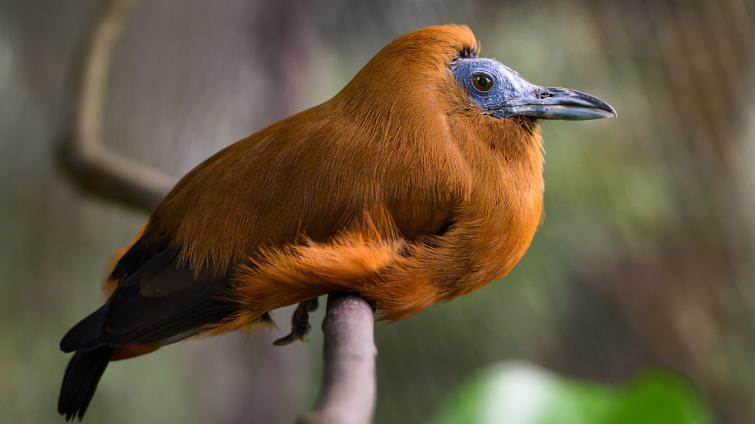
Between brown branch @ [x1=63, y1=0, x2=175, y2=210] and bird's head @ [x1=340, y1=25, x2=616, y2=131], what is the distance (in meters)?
0.87

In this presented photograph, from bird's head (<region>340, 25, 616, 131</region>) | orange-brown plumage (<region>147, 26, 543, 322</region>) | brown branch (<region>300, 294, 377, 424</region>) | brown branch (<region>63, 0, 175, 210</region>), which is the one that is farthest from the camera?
brown branch (<region>63, 0, 175, 210</region>)

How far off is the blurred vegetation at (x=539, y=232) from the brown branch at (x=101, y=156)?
500mm

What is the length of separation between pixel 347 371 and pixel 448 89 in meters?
0.82

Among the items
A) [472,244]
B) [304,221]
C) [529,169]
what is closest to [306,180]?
[304,221]

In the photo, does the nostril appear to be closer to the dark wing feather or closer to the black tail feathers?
the dark wing feather

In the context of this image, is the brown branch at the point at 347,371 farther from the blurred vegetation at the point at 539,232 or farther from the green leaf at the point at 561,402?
the blurred vegetation at the point at 539,232

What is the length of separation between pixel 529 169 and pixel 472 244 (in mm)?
214

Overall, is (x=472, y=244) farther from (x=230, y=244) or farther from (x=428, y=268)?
(x=230, y=244)

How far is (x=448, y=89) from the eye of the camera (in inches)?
62.3

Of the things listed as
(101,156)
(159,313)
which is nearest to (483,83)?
(159,313)

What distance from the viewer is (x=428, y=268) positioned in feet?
4.71

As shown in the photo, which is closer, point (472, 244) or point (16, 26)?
point (472, 244)

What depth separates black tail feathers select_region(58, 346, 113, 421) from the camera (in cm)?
156

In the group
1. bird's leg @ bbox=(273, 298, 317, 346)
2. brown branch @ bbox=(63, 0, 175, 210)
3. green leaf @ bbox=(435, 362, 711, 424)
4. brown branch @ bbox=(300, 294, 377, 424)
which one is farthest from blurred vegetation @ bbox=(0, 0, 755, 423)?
brown branch @ bbox=(300, 294, 377, 424)
